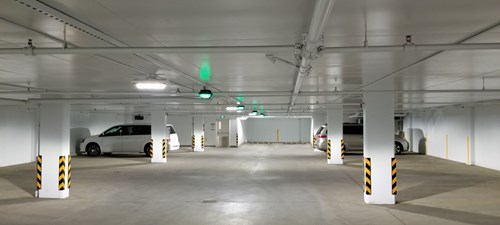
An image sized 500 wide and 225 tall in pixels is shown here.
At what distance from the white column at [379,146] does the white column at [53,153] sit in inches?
280

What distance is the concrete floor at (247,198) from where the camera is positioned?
23.3 ft

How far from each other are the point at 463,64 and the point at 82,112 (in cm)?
1995

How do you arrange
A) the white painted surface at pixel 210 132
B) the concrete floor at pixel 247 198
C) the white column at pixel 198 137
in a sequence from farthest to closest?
the white painted surface at pixel 210 132
the white column at pixel 198 137
the concrete floor at pixel 247 198

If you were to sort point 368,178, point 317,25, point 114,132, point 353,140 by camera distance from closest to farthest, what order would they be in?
point 317,25
point 368,178
point 114,132
point 353,140

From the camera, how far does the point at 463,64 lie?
667 cm

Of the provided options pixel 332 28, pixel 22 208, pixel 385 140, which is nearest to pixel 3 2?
pixel 332 28

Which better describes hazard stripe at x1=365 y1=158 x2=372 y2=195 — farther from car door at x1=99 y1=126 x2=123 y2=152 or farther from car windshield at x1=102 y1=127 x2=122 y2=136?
car windshield at x1=102 y1=127 x2=122 y2=136

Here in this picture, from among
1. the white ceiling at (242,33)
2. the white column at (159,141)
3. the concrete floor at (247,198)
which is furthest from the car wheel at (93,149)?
the white ceiling at (242,33)

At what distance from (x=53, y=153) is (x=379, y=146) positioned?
777cm

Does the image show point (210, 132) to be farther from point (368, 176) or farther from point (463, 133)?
point (368, 176)

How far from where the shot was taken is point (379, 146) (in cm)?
883

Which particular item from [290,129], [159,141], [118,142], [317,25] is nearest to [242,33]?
[317,25]

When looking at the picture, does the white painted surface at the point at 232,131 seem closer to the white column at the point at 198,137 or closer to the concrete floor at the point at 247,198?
the white column at the point at 198,137

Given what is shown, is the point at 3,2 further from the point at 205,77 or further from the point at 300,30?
the point at 205,77
